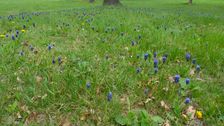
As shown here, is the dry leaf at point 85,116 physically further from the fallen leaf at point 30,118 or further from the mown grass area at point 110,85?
the fallen leaf at point 30,118

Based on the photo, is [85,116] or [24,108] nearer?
[85,116]

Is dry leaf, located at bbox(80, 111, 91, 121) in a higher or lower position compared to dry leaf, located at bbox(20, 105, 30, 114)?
lower

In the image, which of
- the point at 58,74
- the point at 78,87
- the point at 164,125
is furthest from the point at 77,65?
the point at 164,125

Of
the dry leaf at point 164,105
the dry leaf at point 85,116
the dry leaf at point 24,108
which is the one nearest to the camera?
the dry leaf at point 85,116

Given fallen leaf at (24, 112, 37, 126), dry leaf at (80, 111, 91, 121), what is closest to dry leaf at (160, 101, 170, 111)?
dry leaf at (80, 111, 91, 121)

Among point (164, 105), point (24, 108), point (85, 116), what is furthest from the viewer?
point (164, 105)

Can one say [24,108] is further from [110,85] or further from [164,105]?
[164,105]

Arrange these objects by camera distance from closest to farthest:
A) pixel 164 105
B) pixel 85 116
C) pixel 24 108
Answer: pixel 85 116
pixel 24 108
pixel 164 105

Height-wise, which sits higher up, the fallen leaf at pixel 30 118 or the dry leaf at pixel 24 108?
the dry leaf at pixel 24 108

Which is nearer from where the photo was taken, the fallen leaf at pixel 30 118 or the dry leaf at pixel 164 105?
the fallen leaf at pixel 30 118

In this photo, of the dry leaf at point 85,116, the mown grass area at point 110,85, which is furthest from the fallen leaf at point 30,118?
the dry leaf at point 85,116

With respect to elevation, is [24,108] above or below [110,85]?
below

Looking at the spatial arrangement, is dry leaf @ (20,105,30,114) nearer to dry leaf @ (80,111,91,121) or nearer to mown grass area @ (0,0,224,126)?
mown grass area @ (0,0,224,126)

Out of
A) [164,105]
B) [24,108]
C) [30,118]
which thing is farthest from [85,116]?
[164,105]
